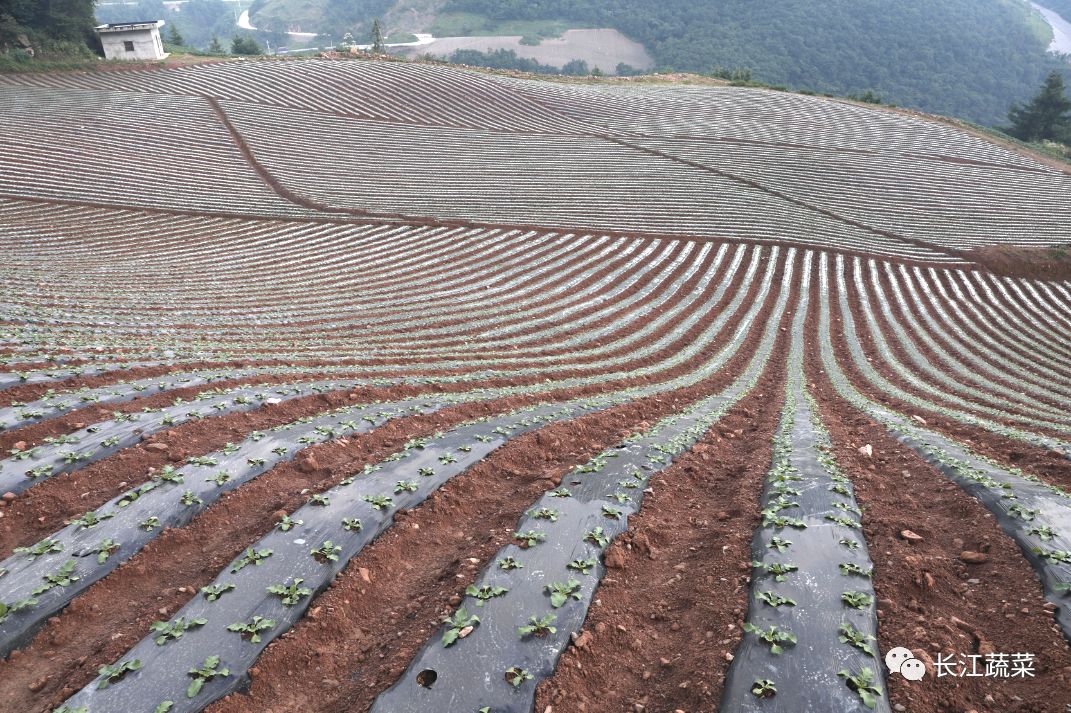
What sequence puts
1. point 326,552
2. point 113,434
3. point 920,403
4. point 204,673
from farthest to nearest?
point 920,403, point 113,434, point 326,552, point 204,673

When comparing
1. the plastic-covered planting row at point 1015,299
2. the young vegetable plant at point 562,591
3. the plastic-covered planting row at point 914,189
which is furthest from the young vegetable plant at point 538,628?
the plastic-covered planting row at point 914,189

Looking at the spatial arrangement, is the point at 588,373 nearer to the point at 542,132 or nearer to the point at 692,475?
the point at 692,475

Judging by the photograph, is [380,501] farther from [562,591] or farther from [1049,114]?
[1049,114]

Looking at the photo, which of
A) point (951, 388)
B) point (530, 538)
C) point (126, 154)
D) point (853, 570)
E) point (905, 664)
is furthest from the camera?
point (126, 154)

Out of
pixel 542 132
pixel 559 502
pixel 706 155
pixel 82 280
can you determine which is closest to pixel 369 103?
pixel 542 132

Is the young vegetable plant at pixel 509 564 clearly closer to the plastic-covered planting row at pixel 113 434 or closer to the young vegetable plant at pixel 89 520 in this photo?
the young vegetable plant at pixel 89 520

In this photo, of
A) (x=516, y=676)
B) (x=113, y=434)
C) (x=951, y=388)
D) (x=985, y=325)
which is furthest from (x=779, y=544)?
(x=985, y=325)

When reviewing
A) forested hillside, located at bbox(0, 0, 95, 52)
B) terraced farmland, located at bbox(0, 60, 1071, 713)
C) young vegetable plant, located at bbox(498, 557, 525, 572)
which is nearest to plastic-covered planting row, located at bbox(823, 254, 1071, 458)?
terraced farmland, located at bbox(0, 60, 1071, 713)
